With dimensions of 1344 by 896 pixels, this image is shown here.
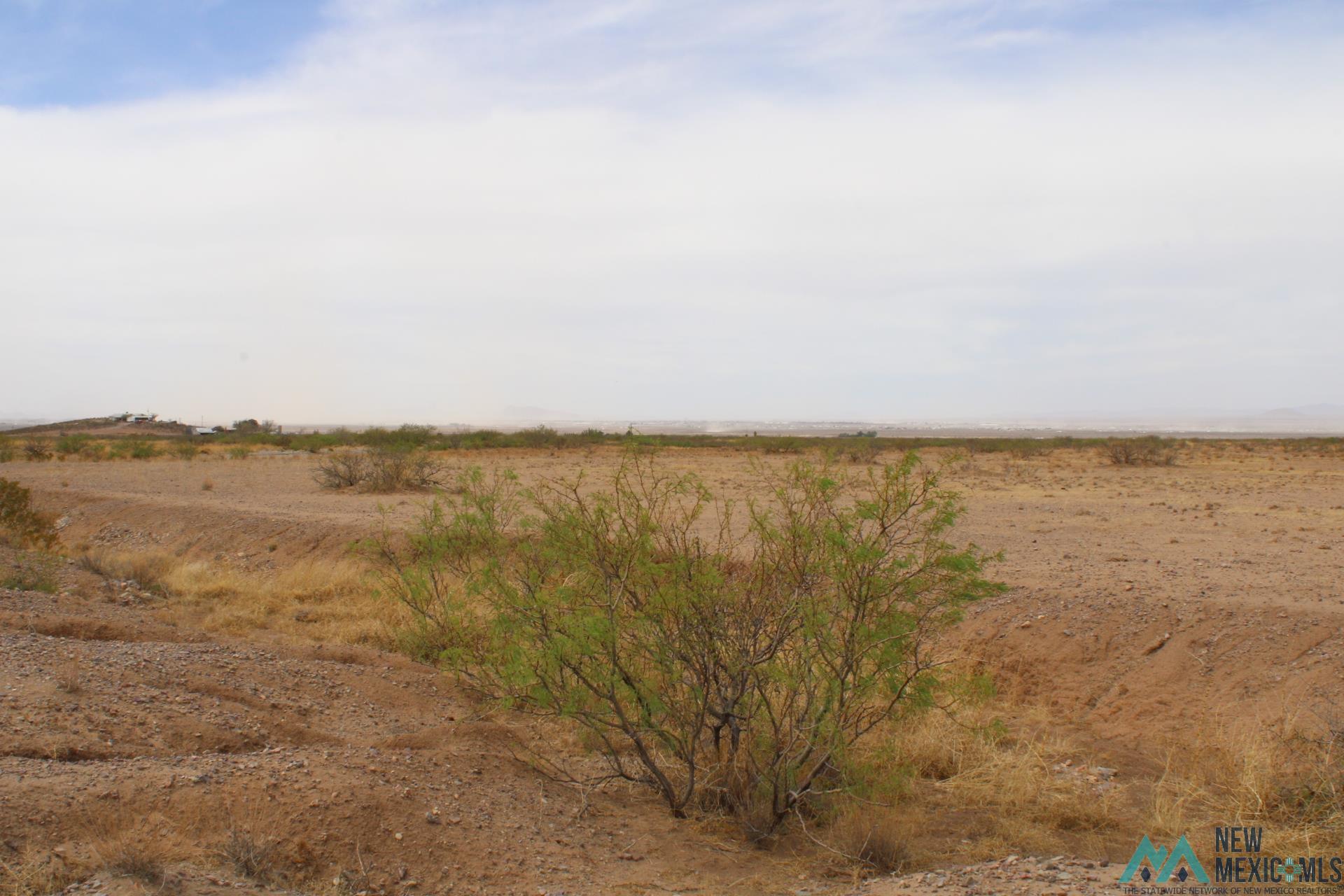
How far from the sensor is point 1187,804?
6398mm

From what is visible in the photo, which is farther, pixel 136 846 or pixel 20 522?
pixel 20 522

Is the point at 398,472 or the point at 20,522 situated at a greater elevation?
the point at 398,472

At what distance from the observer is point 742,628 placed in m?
6.15

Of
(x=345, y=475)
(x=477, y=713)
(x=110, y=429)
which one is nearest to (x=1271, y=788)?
(x=477, y=713)

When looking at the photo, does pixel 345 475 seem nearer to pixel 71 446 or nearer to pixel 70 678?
pixel 70 678

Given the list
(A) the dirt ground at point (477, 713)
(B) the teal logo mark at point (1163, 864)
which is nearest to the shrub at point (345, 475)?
(A) the dirt ground at point (477, 713)

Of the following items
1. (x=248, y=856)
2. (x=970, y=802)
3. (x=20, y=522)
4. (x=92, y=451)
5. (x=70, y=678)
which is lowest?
(x=970, y=802)

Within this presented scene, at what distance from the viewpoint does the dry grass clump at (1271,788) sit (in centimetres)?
544

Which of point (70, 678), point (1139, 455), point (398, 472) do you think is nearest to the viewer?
point (70, 678)

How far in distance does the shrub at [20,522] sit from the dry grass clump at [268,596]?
4.77 feet

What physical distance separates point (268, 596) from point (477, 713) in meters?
6.20

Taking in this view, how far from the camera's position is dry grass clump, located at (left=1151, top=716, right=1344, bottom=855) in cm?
544

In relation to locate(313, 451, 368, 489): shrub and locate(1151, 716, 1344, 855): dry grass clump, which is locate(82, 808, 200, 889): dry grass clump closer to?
locate(1151, 716, 1344, 855): dry grass clump

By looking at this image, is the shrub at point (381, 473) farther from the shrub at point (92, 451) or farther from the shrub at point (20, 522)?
the shrub at point (92, 451)
